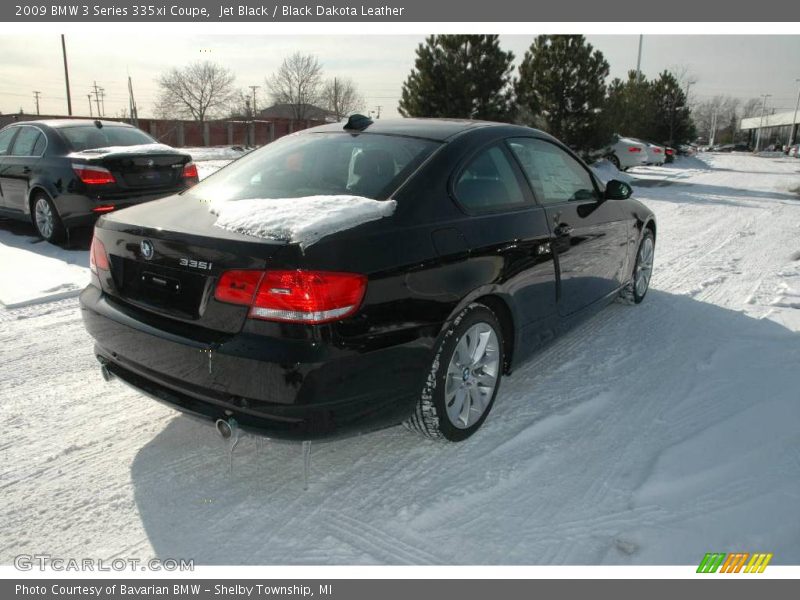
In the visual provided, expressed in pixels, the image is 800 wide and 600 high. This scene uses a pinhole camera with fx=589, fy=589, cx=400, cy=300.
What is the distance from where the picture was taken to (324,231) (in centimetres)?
227

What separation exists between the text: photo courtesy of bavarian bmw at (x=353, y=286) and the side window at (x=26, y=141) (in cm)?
525

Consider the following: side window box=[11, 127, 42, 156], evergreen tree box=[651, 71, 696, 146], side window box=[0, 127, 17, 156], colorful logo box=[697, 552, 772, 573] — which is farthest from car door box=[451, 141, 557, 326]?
evergreen tree box=[651, 71, 696, 146]

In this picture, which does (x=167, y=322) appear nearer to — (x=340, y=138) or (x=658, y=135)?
(x=340, y=138)

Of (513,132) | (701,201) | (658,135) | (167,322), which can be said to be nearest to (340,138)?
(513,132)

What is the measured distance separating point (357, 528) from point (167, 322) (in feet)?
3.77

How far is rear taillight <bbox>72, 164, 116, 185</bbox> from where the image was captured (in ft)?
21.3

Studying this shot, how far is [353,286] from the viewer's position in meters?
2.25

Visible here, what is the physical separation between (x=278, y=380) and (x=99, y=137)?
6.54m

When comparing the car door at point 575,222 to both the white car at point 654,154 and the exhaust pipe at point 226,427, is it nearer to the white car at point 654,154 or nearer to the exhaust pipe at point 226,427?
the exhaust pipe at point 226,427

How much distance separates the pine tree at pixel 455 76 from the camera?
16.4m

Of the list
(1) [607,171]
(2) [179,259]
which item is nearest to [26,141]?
(2) [179,259]

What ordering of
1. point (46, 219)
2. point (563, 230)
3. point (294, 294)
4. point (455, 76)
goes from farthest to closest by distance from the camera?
point (455, 76)
point (46, 219)
point (563, 230)
point (294, 294)

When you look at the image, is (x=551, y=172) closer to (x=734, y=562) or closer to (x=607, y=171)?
(x=734, y=562)
